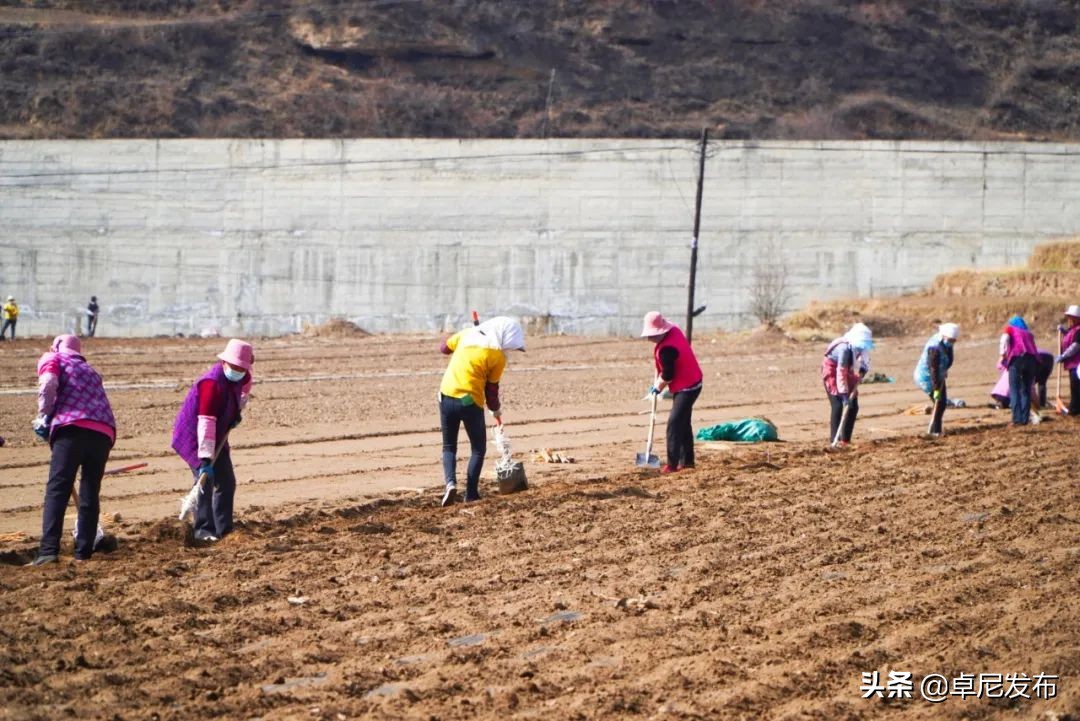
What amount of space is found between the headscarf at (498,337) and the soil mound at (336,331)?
27.2 metres

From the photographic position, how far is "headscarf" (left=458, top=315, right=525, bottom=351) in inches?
449

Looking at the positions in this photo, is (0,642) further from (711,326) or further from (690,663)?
(711,326)

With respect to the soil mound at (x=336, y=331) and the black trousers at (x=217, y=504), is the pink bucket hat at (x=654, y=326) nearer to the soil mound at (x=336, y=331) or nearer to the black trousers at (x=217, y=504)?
the black trousers at (x=217, y=504)

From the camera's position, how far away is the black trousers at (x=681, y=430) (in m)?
13.4

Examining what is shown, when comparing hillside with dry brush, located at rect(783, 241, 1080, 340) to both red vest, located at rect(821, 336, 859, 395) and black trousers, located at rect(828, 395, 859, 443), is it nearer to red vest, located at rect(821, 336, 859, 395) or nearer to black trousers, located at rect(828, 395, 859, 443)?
black trousers, located at rect(828, 395, 859, 443)

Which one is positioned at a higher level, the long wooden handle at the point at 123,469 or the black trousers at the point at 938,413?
the black trousers at the point at 938,413

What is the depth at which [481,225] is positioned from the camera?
140ft

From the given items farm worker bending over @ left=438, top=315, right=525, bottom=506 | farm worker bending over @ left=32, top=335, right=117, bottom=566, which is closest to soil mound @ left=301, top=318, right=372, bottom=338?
farm worker bending over @ left=438, top=315, right=525, bottom=506

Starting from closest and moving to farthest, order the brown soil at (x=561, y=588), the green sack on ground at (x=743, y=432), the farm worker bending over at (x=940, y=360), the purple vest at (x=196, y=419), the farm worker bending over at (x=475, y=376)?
the brown soil at (x=561, y=588)
the purple vest at (x=196, y=419)
the farm worker bending over at (x=475, y=376)
the farm worker bending over at (x=940, y=360)
the green sack on ground at (x=743, y=432)

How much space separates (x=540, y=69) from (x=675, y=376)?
4563 cm

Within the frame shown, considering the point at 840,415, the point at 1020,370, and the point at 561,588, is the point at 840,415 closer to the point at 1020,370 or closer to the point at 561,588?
the point at 1020,370

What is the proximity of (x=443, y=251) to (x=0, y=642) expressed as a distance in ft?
118

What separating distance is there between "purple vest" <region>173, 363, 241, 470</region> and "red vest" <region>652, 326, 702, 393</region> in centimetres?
486

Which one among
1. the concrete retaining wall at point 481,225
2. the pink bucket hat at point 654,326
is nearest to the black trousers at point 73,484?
the pink bucket hat at point 654,326
